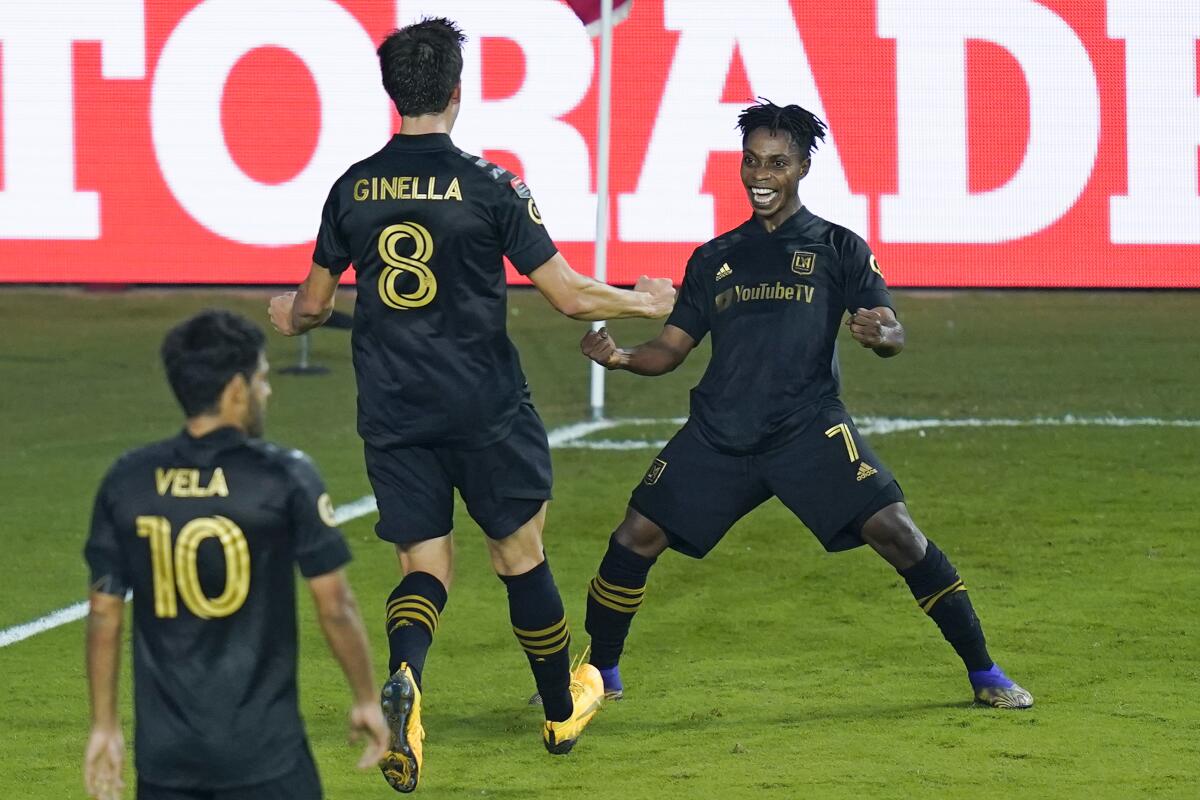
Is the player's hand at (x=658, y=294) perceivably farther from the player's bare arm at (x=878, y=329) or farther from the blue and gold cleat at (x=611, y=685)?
the blue and gold cleat at (x=611, y=685)

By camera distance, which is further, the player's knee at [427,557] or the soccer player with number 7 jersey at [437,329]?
the player's knee at [427,557]

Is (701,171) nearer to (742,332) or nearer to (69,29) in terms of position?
(69,29)

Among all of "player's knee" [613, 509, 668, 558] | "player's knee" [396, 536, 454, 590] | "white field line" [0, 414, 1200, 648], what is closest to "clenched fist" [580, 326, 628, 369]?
"player's knee" [613, 509, 668, 558]

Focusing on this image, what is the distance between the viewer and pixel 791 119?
6.12 m

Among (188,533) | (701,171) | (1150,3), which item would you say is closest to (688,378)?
(701,171)

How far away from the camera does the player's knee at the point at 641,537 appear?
6.05m

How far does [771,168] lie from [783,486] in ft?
3.26

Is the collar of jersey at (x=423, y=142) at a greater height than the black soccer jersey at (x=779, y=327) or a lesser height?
greater

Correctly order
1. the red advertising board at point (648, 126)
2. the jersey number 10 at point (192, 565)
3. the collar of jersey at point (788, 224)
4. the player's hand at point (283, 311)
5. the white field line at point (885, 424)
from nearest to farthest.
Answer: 1. the jersey number 10 at point (192, 565)
2. the player's hand at point (283, 311)
3. the collar of jersey at point (788, 224)
4. the white field line at point (885, 424)
5. the red advertising board at point (648, 126)

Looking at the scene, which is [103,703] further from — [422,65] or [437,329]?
[422,65]

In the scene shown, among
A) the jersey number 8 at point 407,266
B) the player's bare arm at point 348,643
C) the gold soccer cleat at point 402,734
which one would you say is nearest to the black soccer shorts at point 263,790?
the player's bare arm at point 348,643

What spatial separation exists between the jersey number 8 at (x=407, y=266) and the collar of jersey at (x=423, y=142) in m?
0.22

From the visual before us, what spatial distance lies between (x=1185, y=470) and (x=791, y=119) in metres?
4.93

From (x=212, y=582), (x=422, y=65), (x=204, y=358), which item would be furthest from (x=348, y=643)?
(x=422, y=65)
